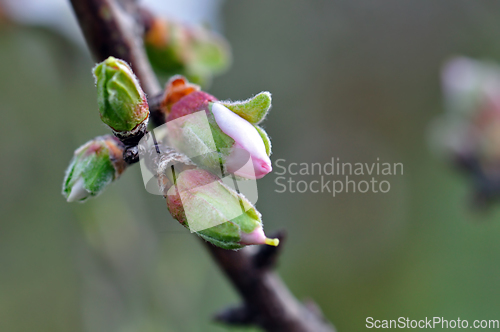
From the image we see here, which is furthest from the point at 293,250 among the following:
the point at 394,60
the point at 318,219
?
the point at 394,60

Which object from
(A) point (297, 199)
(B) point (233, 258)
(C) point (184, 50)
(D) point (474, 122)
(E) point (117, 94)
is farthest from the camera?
(A) point (297, 199)

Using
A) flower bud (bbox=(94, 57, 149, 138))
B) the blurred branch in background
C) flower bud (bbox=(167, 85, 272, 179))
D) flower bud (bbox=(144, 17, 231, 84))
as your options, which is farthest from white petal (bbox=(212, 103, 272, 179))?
the blurred branch in background

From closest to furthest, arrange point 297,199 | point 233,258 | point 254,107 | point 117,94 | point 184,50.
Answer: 1. point 117,94
2. point 254,107
3. point 233,258
4. point 184,50
5. point 297,199

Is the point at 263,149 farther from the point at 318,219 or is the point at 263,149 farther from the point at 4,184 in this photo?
the point at 318,219

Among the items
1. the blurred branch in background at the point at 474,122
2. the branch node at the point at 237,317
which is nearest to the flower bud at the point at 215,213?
the branch node at the point at 237,317

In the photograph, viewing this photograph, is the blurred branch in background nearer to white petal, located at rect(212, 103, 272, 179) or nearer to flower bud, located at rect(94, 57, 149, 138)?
white petal, located at rect(212, 103, 272, 179)

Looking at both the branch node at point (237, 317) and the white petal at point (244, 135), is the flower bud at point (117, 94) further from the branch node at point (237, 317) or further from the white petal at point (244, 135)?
the branch node at point (237, 317)

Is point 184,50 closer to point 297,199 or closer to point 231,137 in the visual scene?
point 231,137

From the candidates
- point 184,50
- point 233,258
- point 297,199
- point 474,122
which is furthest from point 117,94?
point 297,199
